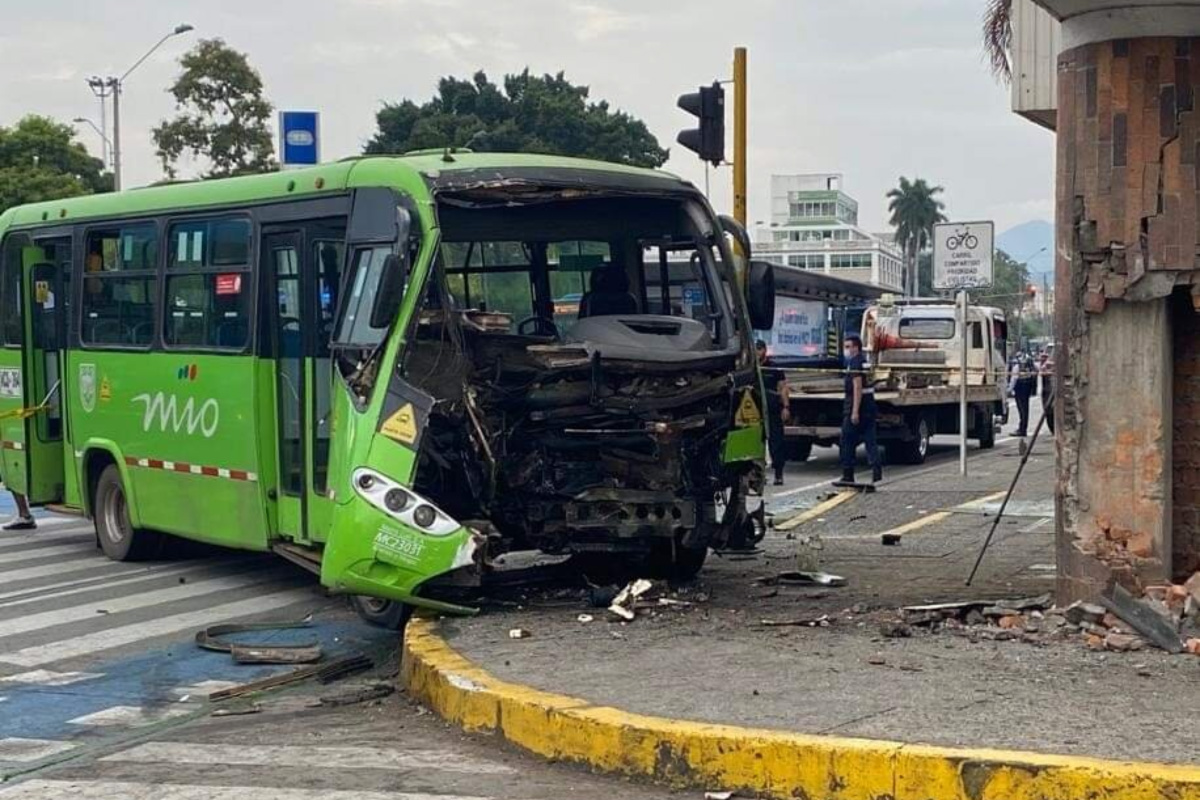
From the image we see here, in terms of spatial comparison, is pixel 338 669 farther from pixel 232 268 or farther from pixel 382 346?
pixel 232 268

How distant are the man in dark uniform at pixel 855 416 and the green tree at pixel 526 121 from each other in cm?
3868

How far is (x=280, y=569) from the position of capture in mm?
12703

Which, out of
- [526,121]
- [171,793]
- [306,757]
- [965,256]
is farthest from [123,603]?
[526,121]

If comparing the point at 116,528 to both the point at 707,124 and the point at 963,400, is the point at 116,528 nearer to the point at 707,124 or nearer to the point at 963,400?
the point at 707,124

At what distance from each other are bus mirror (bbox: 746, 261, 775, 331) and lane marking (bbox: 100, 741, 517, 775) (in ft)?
16.2

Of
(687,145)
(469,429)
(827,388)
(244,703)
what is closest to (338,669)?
(244,703)

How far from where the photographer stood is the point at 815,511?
611 inches

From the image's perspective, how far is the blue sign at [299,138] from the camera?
17844mm

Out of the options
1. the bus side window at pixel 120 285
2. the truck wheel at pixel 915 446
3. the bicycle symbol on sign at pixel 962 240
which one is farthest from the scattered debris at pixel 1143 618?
the truck wheel at pixel 915 446

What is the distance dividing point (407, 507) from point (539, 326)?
1.89 m

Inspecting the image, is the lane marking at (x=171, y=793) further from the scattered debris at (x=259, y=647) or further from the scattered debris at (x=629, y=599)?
the scattered debris at (x=629, y=599)

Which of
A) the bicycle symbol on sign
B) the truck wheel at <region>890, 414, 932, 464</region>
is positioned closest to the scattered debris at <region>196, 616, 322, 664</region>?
the bicycle symbol on sign

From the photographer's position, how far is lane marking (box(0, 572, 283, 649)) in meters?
10.3

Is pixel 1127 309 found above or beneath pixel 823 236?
beneath
